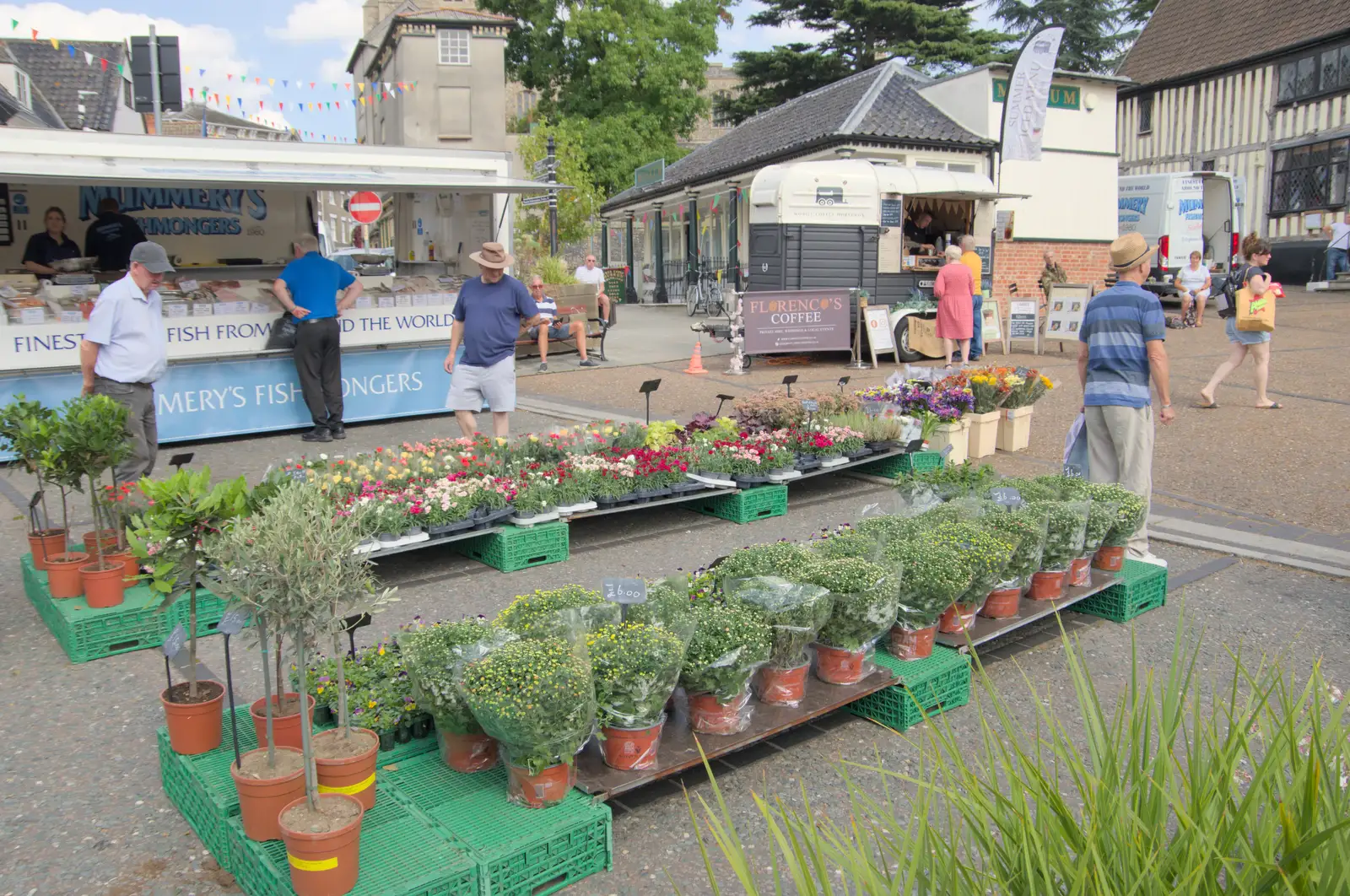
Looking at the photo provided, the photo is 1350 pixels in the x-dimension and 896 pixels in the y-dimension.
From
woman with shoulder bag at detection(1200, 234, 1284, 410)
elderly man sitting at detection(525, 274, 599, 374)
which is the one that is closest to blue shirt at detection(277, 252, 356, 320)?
elderly man sitting at detection(525, 274, 599, 374)

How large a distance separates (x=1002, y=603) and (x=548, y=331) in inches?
444

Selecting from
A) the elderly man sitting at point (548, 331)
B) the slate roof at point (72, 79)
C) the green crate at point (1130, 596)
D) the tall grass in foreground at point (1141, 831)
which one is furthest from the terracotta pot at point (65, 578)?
the slate roof at point (72, 79)

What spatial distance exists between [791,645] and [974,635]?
3.84ft

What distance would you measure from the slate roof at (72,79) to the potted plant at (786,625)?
3014cm

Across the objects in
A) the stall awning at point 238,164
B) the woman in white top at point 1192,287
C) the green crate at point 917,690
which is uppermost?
the stall awning at point 238,164

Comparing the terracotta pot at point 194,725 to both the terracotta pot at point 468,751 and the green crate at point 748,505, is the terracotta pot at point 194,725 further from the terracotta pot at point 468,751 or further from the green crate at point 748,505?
the green crate at point 748,505

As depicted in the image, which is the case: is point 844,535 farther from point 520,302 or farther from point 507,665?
point 520,302

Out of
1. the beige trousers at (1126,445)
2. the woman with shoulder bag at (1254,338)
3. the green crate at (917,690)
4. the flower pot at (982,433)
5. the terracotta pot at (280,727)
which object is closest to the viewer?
the terracotta pot at (280,727)

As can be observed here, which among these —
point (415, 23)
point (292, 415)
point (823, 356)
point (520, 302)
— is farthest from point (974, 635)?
point (415, 23)

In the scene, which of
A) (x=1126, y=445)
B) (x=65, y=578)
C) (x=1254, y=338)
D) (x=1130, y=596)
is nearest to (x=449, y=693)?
(x=65, y=578)

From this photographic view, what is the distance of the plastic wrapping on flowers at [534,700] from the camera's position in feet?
9.61

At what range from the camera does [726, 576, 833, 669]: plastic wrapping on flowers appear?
3.59 meters

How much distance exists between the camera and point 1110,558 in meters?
5.29

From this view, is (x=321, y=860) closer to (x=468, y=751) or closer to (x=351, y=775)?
(x=351, y=775)
